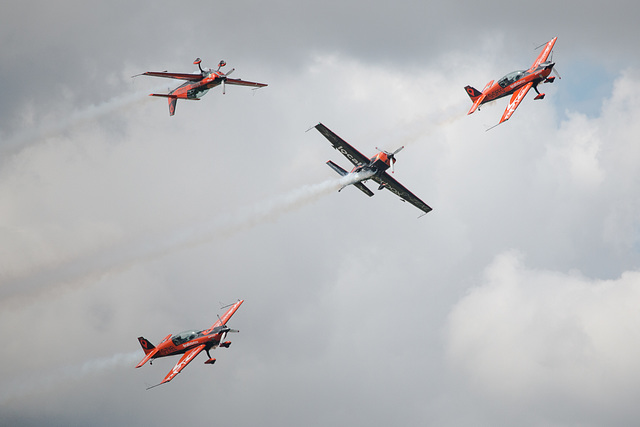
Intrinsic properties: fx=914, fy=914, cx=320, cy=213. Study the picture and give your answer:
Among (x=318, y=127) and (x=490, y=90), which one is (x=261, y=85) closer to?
(x=318, y=127)

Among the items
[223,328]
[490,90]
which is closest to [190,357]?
[223,328]

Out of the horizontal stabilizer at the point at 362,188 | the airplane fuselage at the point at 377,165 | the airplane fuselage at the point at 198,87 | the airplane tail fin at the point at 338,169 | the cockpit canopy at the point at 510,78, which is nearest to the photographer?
the cockpit canopy at the point at 510,78

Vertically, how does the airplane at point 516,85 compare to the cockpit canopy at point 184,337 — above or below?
above

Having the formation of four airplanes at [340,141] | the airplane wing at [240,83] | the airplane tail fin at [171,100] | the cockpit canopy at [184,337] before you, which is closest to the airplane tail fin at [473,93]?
the formation of four airplanes at [340,141]

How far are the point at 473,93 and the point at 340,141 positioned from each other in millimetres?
15025

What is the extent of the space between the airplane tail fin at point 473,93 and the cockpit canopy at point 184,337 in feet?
128

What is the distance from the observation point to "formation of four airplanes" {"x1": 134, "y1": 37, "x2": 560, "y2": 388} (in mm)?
92625

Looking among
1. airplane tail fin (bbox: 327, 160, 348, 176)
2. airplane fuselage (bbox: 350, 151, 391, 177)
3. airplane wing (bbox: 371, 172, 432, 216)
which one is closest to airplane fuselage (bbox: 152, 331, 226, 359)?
airplane tail fin (bbox: 327, 160, 348, 176)

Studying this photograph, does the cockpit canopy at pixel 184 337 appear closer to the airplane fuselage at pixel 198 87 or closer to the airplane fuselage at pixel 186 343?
the airplane fuselage at pixel 186 343

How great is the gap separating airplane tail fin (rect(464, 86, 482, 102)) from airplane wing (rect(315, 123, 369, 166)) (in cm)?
1300

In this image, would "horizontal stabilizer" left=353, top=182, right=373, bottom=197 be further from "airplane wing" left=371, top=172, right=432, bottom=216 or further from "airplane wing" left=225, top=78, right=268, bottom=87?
"airplane wing" left=225, top=78, right=268, bottom=87

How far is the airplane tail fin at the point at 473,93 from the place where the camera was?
96.9 meters

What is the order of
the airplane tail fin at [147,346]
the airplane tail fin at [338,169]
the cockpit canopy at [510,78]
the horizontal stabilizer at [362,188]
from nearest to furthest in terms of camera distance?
1. the cockpit canopy at [510,78]
2. the airplane tail fin at [338,169]
3. the horizontal stabilizer at [362,188]
4. the airplane tail fin at [147,346]

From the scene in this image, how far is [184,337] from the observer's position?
101m
